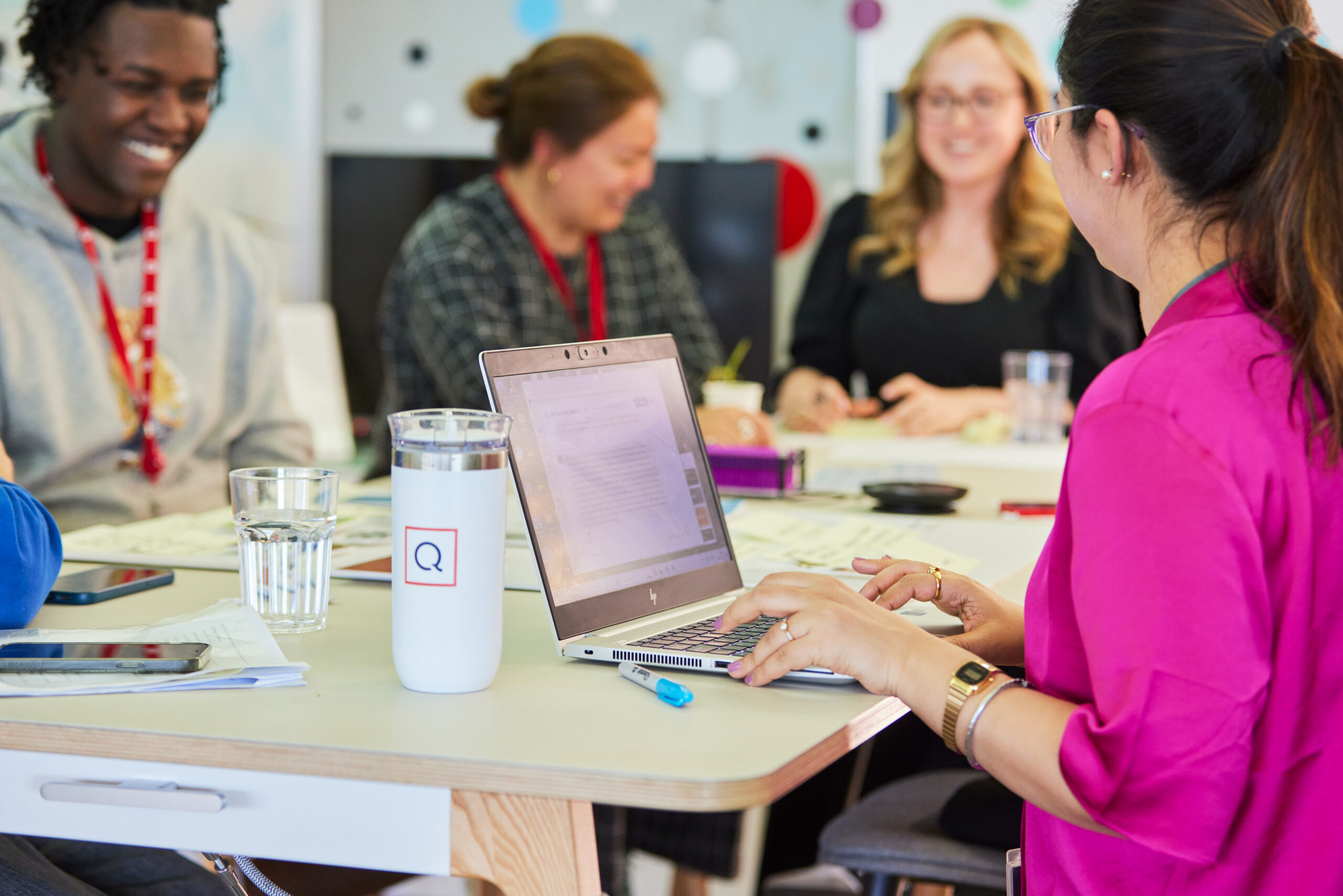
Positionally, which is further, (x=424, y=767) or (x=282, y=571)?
(x=282, y=571)

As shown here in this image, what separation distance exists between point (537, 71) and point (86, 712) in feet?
7.11

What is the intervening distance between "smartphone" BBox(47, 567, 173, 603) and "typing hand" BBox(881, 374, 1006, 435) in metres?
1.54

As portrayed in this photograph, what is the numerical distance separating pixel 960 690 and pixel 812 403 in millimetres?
1827

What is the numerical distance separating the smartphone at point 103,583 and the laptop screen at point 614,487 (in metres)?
0.44

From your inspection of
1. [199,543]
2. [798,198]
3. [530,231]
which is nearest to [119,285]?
[199,543]

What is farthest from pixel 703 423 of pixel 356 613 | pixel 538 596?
pixel 356 613

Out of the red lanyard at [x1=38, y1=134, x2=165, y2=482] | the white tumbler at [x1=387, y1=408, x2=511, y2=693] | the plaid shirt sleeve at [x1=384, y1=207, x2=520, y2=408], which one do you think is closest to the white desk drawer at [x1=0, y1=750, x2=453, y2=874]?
the white tumbler at [x1=387, y1=408, x2=511, y2=693]

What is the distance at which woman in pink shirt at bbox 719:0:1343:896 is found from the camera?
0.74m

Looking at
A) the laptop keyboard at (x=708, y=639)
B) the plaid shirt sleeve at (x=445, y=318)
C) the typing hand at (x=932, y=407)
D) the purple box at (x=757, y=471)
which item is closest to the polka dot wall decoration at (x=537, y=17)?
the plaid shirt sleeve at (x=445, y=318)

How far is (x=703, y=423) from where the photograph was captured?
2.05m

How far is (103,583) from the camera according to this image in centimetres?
121

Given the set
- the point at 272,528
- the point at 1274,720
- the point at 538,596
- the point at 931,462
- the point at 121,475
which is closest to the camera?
the point at 1274,720

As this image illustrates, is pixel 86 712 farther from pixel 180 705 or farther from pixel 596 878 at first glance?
pixel 596 878

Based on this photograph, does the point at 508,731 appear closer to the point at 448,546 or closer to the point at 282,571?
the point at 448,546
